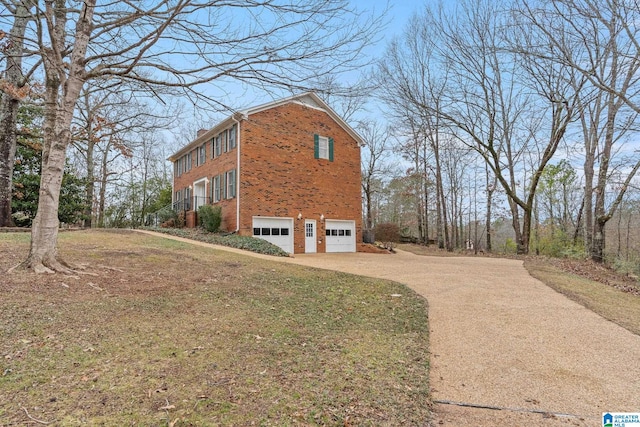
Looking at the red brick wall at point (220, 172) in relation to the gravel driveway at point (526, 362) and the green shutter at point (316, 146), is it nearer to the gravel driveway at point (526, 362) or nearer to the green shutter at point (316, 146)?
the green shutter at point (316, 146)

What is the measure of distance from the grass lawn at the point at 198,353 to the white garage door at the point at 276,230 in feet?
31.5

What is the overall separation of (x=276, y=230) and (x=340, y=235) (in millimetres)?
3955

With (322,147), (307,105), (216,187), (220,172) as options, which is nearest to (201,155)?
(216,187)

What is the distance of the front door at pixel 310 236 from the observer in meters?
17.6

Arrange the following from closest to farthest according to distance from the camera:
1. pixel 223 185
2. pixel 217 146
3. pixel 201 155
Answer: pixel 223 185, pixel 217 146, pixel 201 155

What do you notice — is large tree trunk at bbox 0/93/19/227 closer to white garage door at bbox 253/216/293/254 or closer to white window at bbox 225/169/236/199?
white window at bbox 225/169/236/199

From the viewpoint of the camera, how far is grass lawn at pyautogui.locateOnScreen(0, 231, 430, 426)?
2648 millimetres

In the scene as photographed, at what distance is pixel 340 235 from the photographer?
62.6ft

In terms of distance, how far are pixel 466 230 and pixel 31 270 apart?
36.8 meters

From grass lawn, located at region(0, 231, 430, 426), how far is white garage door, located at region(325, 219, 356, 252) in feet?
39.3

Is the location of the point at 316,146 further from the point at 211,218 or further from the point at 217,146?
the point at 211,218

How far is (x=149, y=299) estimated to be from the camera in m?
5.09

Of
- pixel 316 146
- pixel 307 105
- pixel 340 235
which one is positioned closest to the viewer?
pixel 307 105
